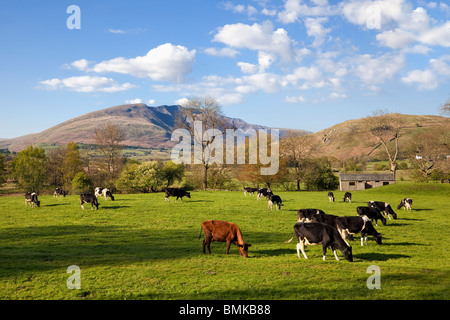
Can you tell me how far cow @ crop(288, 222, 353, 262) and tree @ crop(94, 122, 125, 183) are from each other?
170 ft

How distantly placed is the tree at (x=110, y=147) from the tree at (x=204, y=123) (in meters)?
13.2

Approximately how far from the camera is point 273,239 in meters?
17.2

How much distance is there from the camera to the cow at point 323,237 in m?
12.8

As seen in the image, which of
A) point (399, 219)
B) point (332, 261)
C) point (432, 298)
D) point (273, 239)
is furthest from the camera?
point (399, 219)

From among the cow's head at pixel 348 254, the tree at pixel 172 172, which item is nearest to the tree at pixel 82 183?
the tree at pixel 172 172

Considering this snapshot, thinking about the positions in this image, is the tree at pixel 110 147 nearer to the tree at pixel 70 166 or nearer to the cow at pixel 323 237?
the tree at pixel 70 166

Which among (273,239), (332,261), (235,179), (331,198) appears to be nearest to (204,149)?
(235,179)

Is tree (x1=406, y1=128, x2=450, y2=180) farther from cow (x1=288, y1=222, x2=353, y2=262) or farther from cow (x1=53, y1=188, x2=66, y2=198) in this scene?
cow (x1=53, y1=188, x2=66, y2=198)

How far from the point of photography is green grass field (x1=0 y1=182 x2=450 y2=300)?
9.28 metres

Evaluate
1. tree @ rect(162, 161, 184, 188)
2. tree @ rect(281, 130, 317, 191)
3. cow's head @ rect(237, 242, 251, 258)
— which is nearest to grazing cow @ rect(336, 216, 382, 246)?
cow's head @ rect(237, 242, 251, 258)

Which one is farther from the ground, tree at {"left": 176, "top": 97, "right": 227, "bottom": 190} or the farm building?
tree at {"left": 176, "top": 97, "right": 227, "bottom": 190}

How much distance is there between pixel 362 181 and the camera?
67.9m

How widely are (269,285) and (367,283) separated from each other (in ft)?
10.2
